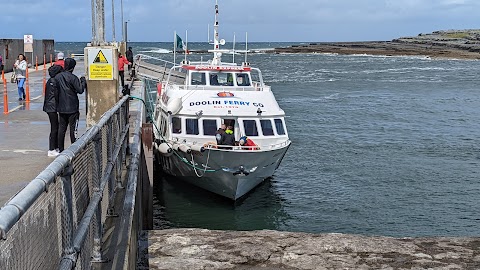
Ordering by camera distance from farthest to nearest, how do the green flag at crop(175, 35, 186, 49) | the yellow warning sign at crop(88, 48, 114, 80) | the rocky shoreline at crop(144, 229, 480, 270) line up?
1. the green flag at crop(175, 35, 186, 49)
2. the yellow warning sign at crop(88, 48, 114, 80)
3. the rocky shoreline at crop(144, 229, 480, 270)

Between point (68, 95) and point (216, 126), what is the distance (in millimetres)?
7834

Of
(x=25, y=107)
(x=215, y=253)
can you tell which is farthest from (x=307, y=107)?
(x=215, y=253)

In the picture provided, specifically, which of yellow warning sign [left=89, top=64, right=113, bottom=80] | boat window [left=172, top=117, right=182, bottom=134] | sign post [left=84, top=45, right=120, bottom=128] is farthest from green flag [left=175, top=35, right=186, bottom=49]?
yellow warning sign [left=89, top=64, right=113, bottom=80]

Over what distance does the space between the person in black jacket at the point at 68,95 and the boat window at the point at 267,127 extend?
8.17 meters

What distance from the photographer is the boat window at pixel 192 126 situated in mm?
18547

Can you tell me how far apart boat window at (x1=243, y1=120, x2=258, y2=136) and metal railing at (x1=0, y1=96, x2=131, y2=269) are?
1251 cm

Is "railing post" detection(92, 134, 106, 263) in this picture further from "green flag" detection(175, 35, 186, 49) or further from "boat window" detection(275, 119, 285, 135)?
"green flag" detection(175, 35, 186, 49)

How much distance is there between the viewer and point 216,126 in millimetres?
18438

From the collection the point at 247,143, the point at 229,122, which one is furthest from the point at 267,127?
the point at 247,143

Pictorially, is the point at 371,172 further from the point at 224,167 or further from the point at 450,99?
the point at 450,99

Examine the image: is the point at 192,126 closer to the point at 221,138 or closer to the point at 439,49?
the point at 221,138

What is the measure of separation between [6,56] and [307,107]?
2070 centimetres

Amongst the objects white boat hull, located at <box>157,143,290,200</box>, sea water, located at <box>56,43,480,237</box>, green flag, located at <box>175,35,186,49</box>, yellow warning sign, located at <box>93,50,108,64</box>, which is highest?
green flag, located at <box>175,35,186,49</box>

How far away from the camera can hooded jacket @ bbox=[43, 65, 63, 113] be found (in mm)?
10875
